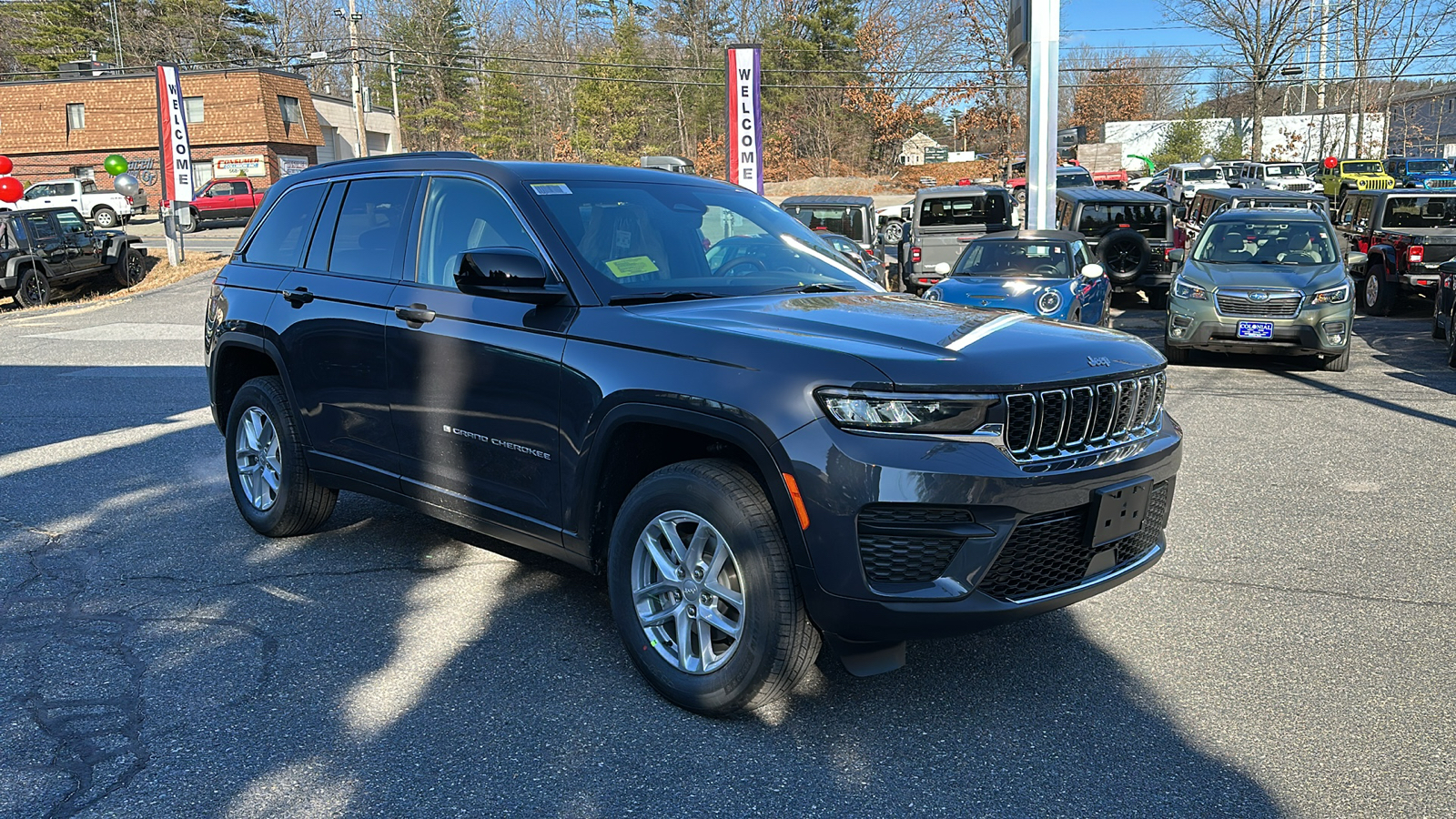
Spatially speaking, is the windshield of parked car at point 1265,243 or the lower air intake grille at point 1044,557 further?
the windshield of parked car at point 1265,243

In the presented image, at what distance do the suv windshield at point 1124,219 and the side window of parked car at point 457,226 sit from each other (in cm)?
1583

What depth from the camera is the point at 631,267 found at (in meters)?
4.32

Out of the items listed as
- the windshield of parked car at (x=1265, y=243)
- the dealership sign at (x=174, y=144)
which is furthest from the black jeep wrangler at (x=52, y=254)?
the windshield of parked car at (x=1265, y=243)

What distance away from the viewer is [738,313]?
3932mm

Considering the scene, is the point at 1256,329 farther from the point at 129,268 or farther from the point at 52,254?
the point at 129,268

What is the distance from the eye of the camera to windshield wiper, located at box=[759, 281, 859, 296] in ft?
14.7

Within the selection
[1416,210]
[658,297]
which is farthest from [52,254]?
[1416,210]

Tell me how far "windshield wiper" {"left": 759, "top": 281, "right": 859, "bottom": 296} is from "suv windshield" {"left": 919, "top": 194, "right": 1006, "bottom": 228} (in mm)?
14672

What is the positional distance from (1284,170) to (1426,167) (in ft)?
15.9

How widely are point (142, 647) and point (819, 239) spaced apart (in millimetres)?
3207

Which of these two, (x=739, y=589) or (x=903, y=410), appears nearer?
(x=903, y=410)

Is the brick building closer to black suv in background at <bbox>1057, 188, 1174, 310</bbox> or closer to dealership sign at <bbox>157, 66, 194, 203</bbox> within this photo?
dealership sign at <bbox>157, 66, 194, 203</bbox>

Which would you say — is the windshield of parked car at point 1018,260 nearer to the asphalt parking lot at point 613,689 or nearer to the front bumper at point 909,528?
the asphalt parking lot at point 613,689

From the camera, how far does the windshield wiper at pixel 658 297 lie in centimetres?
410
